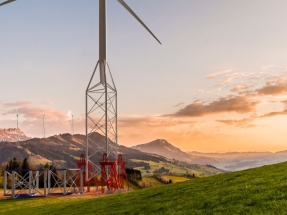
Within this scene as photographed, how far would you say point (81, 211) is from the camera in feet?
87.1

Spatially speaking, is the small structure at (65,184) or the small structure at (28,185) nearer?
the small structure at (28,185)

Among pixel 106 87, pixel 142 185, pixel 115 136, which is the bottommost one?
pixel 142 185

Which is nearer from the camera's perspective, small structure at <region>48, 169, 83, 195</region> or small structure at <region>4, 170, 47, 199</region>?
small structure at <region>4, 170, 47, 199</region>

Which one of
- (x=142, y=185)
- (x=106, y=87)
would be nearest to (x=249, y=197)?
(x=106, y=87)

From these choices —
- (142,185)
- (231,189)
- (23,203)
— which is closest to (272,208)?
(231,189)

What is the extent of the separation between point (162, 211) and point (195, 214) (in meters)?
2.70

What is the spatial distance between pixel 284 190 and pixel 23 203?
29714 mm

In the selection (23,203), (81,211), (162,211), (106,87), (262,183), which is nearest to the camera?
(162,211)

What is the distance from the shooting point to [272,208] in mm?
14930

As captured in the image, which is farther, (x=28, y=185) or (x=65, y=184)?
(x=28, y=185)

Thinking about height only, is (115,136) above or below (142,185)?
above

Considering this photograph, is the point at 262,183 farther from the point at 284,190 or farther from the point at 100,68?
the point at 100,68

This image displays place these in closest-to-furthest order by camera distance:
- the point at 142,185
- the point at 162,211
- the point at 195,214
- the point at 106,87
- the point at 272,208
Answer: the point at 272,208
the point at 195,214
the point at 162,211
the point at 106,87
the point at 142,185

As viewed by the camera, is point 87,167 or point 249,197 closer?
point 249,197
